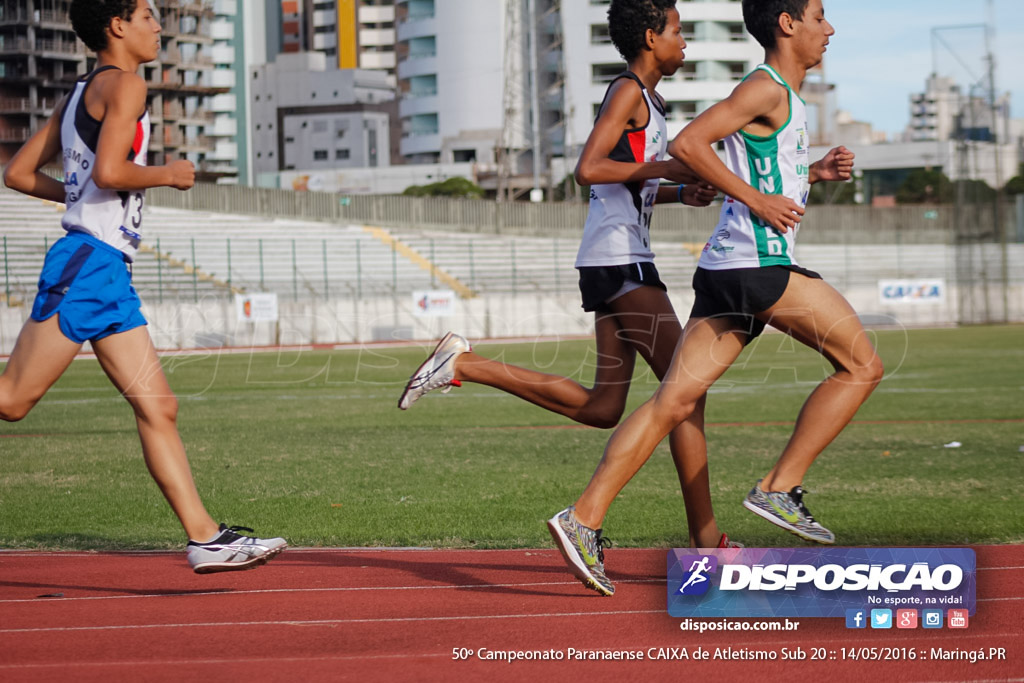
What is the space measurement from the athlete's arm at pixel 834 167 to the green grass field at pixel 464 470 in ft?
6.21

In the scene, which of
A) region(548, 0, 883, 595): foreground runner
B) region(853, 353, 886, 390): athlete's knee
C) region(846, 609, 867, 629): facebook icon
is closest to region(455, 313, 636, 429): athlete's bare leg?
region(548, 0, 883, 595): foreground runner

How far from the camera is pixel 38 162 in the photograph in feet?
16.5

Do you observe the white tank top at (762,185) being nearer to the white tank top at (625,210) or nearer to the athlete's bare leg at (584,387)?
the white tank top at (625,210)

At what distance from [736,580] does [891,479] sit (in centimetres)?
452

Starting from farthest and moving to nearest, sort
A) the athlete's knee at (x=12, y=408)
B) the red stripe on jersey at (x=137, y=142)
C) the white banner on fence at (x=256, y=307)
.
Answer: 1. the white banner on fence at (x=256, y=307)
2. the red stripe on jersey at (x=137, y=142)
3. the athlete's knee at (x=12, y=408)

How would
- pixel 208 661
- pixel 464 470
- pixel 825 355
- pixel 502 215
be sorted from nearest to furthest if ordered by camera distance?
pixel 208 661
pixel 825 355
pixel 464 470
pixel 502 215

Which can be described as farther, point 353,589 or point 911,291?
point 911,291

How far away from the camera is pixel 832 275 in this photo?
163ft

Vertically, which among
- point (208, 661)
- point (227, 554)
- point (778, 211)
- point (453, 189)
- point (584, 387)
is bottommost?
point (208, 661)

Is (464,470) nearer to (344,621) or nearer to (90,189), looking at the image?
(344,621)

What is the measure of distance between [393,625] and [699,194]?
2.23 metres

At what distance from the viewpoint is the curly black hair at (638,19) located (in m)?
5.33

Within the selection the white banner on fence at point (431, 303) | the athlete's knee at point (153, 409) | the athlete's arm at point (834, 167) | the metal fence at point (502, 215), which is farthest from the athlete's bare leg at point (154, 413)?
the metal fence at point (502, 215)

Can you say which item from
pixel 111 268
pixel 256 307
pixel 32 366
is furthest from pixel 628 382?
pixel 256 307
